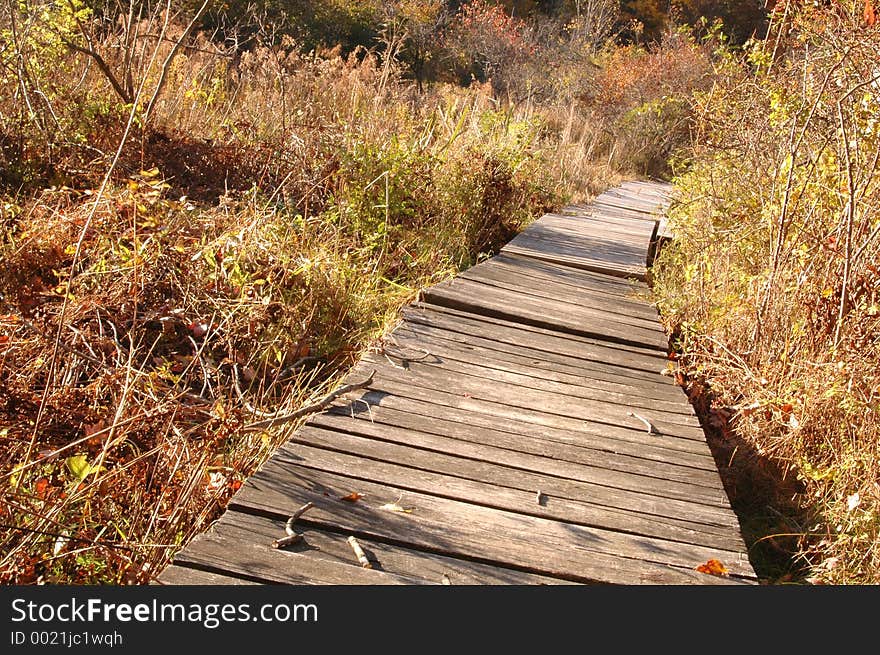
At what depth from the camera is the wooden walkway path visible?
85.0 inches

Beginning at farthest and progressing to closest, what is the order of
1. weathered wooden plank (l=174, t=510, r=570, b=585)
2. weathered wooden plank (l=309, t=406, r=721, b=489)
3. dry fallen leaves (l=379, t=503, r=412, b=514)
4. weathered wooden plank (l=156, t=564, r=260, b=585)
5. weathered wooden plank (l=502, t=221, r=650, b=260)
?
weathered wooden plank (l=502, t=221, r=650, b=260) → weathered wooden plank (l=309, t=406, r=721, b=489) → dry fallen leaves (l=379, t=503, r=412, b=514) → weathered wooden plank (l=174, t=510, r=570, b=585) → weathered wooden plank (l=156, t=564, r=260, b=585)

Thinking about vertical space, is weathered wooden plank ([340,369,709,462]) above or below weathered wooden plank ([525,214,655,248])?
below

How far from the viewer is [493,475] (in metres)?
2.63

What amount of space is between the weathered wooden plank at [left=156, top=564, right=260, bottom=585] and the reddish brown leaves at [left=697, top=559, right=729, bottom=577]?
122 cm

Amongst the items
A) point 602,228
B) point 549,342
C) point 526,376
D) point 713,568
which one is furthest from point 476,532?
point 602,228

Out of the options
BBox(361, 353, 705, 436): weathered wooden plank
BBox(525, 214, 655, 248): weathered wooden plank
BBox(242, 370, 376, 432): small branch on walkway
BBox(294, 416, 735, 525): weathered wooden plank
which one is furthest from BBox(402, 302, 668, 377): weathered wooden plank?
BBox(525, 214, 655, 248): weathered wooden plank

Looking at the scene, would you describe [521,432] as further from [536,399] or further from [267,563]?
[267,563]

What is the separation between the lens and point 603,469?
277 centimetres

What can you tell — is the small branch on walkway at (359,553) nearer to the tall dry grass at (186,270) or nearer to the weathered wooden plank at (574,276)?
the tall dry grass at (186,270)

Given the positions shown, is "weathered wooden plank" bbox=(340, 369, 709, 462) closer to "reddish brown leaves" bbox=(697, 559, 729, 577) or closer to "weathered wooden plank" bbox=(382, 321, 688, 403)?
"weathered wooden plank" bbox=(382, 321, 688, 403)

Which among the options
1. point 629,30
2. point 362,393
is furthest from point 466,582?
point 629,30

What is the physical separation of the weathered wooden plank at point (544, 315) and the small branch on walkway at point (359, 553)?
2297 millimetres

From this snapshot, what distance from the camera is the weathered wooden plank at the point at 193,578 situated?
1.94 meters

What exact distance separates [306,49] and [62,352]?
11.6 meters
